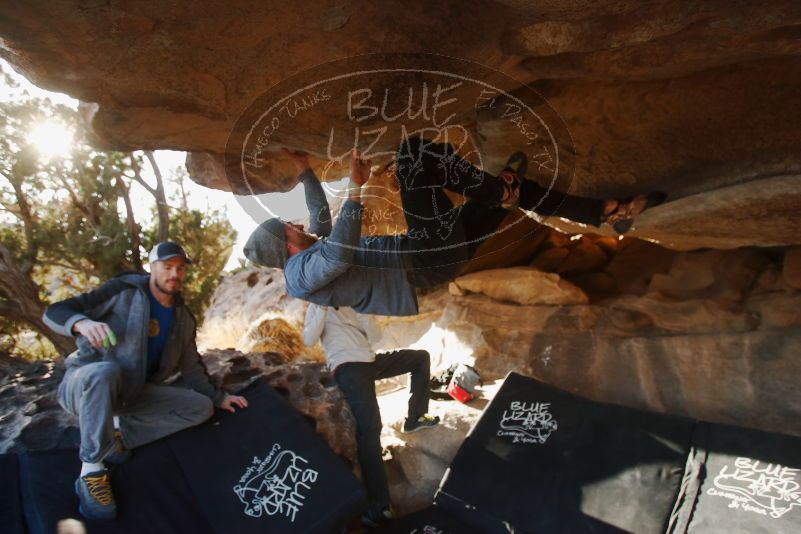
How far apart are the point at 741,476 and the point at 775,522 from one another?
30 centimetres

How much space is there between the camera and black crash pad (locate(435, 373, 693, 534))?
9.33ft

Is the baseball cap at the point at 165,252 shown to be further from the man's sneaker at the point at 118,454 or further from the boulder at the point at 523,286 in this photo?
the boulder at the point at 523,286

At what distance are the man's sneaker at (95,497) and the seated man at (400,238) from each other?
144cm

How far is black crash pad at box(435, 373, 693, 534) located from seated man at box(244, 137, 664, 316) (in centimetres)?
128

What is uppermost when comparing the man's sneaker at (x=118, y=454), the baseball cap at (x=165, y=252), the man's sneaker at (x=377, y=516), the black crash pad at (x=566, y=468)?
the baseball cap at (x=165, y=252)

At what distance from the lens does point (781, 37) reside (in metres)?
2.37

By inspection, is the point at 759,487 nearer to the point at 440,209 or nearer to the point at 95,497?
the point at 440,209

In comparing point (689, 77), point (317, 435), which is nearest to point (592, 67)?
point (689, 77)

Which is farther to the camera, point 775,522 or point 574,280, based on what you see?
point 574,280

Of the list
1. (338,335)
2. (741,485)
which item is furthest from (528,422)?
(338,335)

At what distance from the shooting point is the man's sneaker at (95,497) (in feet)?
8.76

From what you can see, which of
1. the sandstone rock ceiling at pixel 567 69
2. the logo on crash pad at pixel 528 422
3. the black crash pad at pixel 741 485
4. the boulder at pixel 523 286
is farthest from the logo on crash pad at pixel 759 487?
the boulder at pixel 523 286

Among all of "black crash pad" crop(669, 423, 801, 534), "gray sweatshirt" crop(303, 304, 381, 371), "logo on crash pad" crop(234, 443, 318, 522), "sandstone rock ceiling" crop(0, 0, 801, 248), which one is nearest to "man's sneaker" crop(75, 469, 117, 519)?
"logo on crash pad" crop(234, 443, 318, 522)

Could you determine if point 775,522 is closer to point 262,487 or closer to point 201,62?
point 262,487
